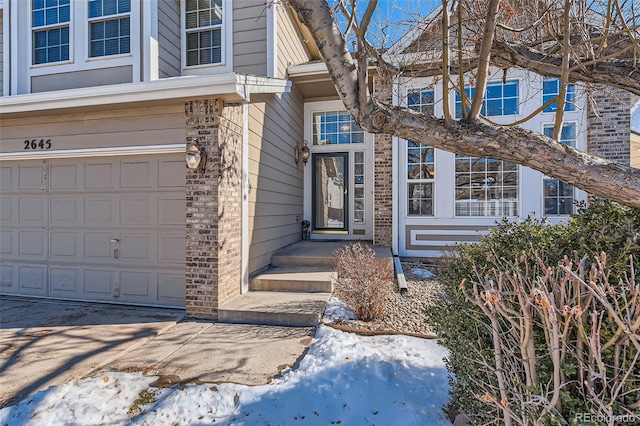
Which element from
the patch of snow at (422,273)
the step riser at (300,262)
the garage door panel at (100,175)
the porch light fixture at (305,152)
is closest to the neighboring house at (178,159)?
the garage door panel at (100,175)

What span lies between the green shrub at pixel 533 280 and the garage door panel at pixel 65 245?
17.8 ft

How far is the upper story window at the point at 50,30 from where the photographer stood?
18.6 ft

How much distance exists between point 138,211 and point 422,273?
4.99 meters

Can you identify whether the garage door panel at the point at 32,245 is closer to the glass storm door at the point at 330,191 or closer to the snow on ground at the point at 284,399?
the snow on ground at the point at 284,399

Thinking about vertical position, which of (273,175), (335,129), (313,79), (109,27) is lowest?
(273,175)

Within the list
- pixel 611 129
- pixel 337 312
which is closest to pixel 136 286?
pixel 337 312

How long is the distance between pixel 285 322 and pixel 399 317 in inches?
58.1

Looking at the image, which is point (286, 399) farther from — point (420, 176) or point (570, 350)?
point (420, 176)

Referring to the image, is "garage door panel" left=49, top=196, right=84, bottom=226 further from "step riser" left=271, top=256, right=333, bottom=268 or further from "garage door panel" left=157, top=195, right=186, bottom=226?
"step riser" left=271, top=256, right=333, bottom=268

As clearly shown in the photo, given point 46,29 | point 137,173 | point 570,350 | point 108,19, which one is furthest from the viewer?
point 46,29

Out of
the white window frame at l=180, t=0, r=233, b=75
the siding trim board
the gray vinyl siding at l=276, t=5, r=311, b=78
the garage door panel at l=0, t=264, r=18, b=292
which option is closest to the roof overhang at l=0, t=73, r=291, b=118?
the siding trim board

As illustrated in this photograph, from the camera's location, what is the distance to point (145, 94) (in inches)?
174

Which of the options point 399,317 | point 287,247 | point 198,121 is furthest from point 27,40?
point 399,317

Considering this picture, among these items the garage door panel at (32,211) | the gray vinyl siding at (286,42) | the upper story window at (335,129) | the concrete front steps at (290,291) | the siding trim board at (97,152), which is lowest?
the concrete front steps at (290,291)
